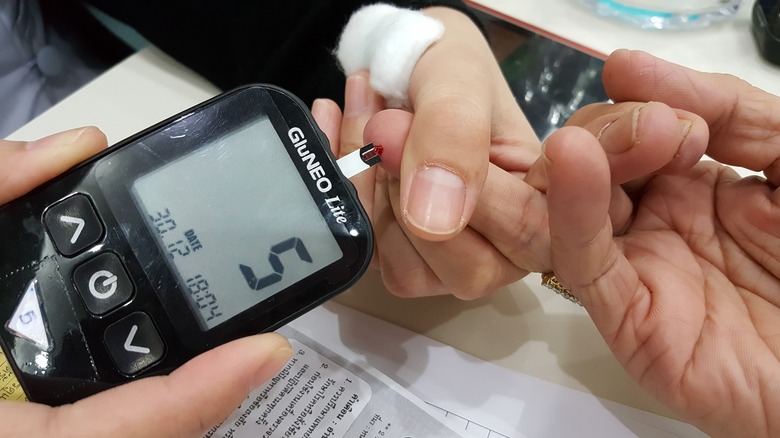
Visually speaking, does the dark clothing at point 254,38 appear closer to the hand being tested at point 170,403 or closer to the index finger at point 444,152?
the index finger at point 444,152

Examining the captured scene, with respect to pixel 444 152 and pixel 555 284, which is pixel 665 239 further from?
pixel 444 152

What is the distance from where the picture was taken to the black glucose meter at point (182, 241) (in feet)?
1.21

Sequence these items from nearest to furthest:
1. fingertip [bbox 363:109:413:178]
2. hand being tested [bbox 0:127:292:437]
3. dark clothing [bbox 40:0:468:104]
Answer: hand being tested [bbox 0:127:292:437] < fingertip [bbox 363:109:413:178] < dark clothing [bbox 40:0:468:104]

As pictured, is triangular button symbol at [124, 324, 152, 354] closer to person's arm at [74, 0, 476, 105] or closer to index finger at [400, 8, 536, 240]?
index finger at [400, 8, 536, 240]

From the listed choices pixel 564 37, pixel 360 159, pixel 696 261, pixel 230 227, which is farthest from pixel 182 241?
pixel 564 37

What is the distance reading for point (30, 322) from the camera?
36 centimetres

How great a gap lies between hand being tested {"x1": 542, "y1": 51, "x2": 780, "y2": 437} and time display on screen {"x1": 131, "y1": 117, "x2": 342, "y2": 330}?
0.17 metres

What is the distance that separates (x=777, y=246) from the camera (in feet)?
1.46

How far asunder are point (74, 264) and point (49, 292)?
2cm

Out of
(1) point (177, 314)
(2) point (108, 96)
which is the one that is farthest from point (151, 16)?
(1) point (177, 314)

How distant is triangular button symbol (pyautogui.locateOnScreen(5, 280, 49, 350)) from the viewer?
36 centimetres

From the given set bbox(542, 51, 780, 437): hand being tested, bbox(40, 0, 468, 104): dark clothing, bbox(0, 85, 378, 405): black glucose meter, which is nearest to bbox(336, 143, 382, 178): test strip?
bbox(0, 85, 378, 405): black glucose meter

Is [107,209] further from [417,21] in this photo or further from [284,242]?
[417,21]

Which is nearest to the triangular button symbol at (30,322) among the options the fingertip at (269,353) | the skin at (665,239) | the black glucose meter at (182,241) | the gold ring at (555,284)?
the black glucose meter at (182,241)
